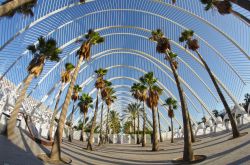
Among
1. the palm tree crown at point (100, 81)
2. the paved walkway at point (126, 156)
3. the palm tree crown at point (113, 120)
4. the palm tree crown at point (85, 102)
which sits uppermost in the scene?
the palm tree crown at point (100, 81)

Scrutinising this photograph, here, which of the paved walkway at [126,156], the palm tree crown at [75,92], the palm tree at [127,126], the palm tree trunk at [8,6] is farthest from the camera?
the palm tree at [127,126]

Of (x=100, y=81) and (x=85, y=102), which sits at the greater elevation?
(x=100, y=81)

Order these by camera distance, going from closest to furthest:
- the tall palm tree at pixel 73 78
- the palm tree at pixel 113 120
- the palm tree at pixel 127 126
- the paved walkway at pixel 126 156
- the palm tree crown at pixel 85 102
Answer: the paved walkway at pixel 126 156 < the tall palm tree at pixel 73 78 < the palm tree crown at pixel 85 102 < the palm tree at pixel 113 120 < the palm tree at pixel 127 126

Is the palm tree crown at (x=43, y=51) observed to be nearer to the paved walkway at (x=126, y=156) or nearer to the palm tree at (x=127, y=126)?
the paved walkway at (x=126, y=156)

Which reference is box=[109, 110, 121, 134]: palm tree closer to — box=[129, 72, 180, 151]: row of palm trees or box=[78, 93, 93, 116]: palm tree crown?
box=[129, 72, 180, 151]: row of palm trees

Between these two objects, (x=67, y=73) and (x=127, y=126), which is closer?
(x=67, y=73)

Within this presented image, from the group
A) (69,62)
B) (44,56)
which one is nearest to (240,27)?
(44,56)

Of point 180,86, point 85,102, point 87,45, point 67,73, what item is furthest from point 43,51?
point 85,102

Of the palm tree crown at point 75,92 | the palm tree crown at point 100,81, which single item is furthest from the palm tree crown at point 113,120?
the palm tree crown at point 100,81

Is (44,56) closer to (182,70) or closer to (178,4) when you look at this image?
(178,4)

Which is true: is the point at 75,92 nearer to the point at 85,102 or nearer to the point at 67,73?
the point at 85,102

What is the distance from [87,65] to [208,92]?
26044 mm

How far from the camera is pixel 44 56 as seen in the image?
36.7 meters

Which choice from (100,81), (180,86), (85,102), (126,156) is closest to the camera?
(180,86)
